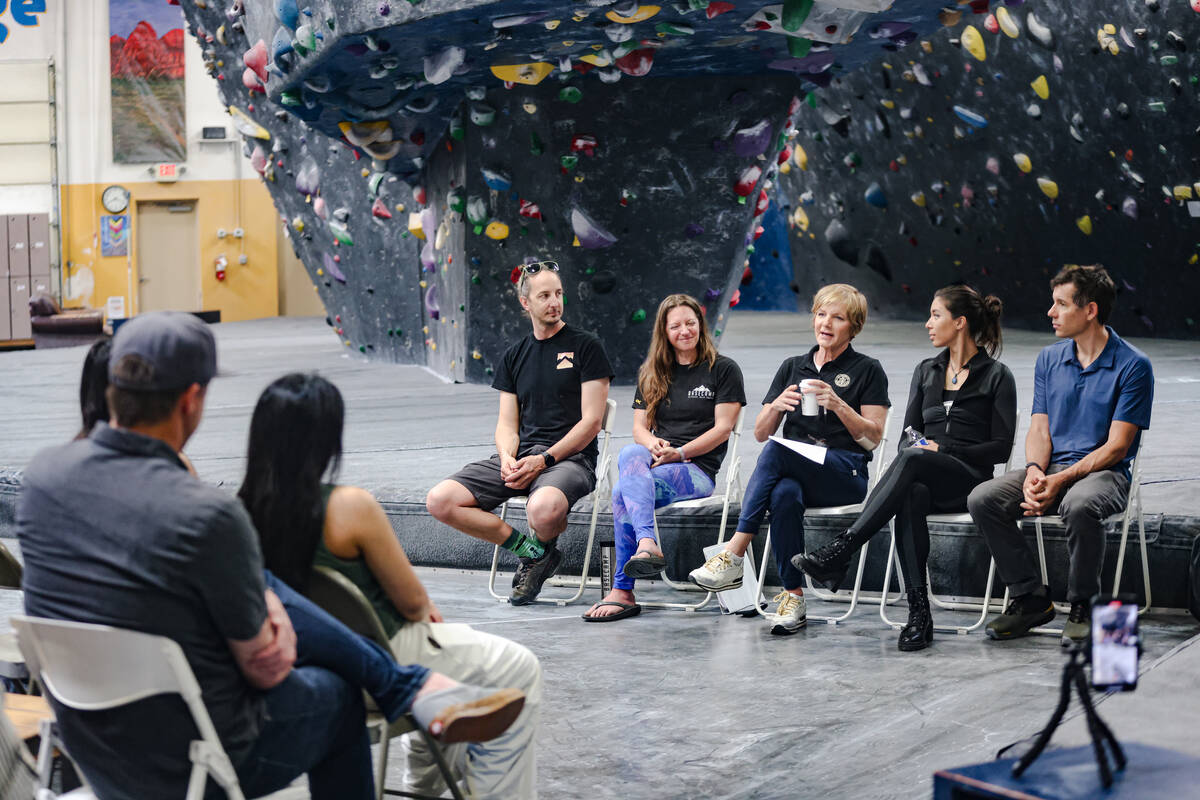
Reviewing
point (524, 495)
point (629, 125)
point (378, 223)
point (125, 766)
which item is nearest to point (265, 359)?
point (378, 223)

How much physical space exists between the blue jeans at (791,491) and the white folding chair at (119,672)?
9.21 ft

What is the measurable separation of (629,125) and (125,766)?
7.75 meters

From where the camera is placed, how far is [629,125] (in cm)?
956

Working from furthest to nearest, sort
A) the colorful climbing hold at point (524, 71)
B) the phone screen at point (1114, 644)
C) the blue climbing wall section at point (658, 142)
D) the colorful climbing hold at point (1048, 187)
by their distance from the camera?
the colorful climbing hold at point (1048, 187) → the colorful climbing hold at point (524, 71) → the blue climbing wall section at point (658, 142) → the phone screen at point (1114, 644)

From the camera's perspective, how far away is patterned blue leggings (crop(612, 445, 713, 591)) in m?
5.01

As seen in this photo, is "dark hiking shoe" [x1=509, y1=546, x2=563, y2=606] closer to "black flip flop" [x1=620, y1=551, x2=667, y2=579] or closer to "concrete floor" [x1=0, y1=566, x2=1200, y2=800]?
"concrete floor" [x1=0, y1=566, x2=1200, y2=800]

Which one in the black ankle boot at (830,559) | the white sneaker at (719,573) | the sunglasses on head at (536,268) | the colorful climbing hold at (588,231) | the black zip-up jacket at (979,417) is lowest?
the white sneaker at (719,573)

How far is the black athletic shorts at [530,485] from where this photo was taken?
16.9ft

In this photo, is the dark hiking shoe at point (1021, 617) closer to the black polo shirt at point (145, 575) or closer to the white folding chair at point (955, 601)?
the white folding chair at point (955, 601)

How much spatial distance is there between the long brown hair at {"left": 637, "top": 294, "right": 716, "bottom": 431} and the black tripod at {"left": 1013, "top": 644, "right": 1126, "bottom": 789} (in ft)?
9.78

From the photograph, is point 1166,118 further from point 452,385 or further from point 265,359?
point 265,359

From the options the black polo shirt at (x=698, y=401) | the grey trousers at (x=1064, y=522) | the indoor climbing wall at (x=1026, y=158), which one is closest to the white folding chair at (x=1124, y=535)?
the grey trousers at (x=1064, y=522)

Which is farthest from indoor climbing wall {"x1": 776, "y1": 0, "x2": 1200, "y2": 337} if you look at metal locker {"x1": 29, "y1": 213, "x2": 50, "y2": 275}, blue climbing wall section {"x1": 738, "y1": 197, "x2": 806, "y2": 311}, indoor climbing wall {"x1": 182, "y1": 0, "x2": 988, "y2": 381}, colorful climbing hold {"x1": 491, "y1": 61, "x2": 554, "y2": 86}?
metal locker {"x1": 29, "y1": 213, "x2": 50, "y2": 275}

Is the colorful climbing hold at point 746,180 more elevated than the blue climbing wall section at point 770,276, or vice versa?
the colorful climbing hold at point 746,180
